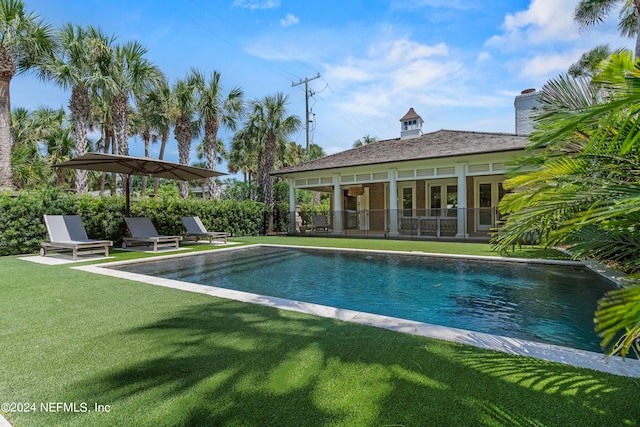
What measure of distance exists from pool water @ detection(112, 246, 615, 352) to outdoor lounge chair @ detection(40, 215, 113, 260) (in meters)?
1.91

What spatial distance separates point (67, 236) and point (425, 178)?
47.9ft

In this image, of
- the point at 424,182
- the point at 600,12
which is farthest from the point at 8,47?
the point at 600,12

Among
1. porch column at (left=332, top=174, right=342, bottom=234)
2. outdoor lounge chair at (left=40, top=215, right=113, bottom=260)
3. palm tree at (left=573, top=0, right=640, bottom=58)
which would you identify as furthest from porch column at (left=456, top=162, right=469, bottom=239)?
outdoor lounge chair at (left=40, top=215, right=113, bottom=260)

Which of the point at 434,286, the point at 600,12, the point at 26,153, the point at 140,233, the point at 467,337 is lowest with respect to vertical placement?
the point at 434,286

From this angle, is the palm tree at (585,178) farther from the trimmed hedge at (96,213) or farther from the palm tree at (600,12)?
the palm tree at (600,12)

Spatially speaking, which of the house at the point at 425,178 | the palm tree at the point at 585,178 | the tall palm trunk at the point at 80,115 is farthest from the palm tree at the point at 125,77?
the palm tree at the point at 585,178

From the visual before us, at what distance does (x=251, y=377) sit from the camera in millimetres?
2441

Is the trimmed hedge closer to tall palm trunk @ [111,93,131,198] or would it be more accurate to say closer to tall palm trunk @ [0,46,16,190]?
tall palm trunk @ [0,46,16,190]

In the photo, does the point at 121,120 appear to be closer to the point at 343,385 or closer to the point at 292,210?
the point at 292,210

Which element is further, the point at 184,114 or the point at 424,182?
the point at 184,114

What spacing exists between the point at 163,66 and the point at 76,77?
4.65 metres

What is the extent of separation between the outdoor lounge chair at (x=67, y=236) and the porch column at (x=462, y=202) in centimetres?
1384

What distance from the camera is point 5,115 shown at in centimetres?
1138

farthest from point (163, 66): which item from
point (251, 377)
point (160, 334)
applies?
point (251, 377)
